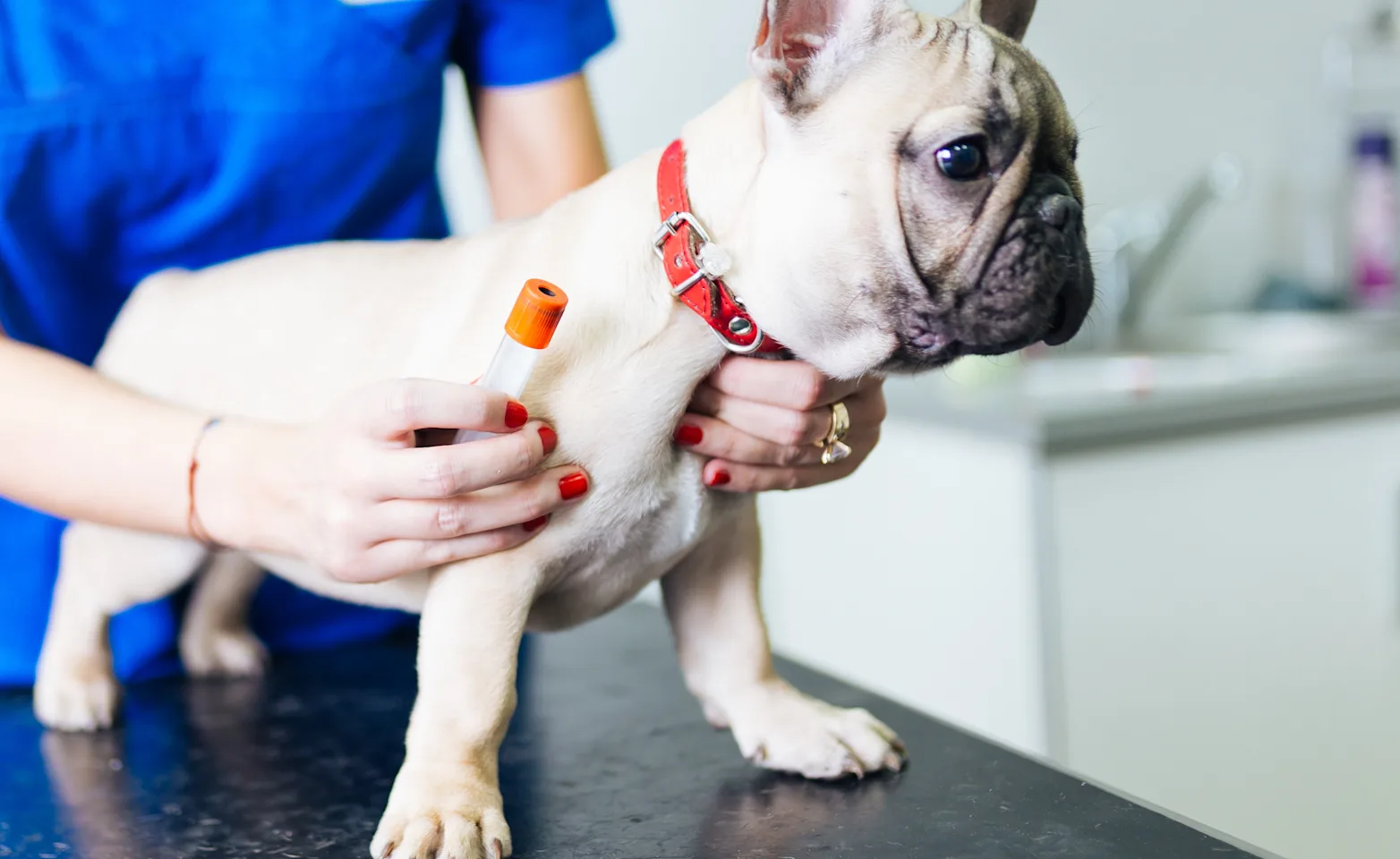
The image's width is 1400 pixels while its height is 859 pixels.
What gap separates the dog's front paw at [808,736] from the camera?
3.04 ft

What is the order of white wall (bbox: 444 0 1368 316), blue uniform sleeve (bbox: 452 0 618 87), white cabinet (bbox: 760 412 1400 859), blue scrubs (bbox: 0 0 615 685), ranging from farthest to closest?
white wall (bbox: 444 0 1368 316) → white cabinet (bbox: 760 412 1400 859) → blue uniform sleeve (bbox: 452 0 618 87) → blue scrubs (bbox: 0 0 615 685)

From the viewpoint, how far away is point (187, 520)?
0.95 metres

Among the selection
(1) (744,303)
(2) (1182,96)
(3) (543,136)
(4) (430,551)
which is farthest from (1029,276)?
(2) (1182,96)

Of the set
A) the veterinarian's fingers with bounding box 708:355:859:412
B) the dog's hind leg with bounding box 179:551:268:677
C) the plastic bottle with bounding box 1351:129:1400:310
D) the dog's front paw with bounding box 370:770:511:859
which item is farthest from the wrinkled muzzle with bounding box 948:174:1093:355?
the plastic bottle with bounding box 1351:129:1400:310

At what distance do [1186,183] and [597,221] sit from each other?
7.02ft

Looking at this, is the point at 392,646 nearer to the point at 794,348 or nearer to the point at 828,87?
the point at 794,348

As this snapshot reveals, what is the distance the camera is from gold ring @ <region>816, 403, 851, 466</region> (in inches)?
37.4

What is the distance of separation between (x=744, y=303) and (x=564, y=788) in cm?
37

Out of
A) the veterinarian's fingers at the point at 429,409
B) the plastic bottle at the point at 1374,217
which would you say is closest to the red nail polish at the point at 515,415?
the veterinarian's fingers at the point at 429,409

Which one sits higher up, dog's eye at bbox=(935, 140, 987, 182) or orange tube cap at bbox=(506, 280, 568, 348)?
dog's eye at bbox=(935, 140, 987, 182)

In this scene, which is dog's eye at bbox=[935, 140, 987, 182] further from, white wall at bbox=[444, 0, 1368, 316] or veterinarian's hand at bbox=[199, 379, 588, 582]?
white wall at bbox=[444, 0, 1368, 316]

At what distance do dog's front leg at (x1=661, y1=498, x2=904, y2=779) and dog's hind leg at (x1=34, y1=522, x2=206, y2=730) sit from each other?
43 centimetres

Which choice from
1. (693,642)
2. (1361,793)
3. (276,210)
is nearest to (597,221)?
(693,642)

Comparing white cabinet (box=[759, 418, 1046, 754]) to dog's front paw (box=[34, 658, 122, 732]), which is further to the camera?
white cabinet (box=[759, 418, 1046, 754])
